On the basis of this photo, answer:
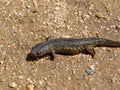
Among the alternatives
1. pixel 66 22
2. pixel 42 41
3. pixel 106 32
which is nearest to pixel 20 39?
pixel 42 41

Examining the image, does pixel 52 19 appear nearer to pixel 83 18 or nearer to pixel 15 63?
pixel 83 18

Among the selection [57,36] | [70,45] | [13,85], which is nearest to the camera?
[13,85]

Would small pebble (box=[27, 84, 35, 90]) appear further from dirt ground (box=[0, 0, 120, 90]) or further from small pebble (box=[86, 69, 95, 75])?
small pebble (box=[86, 69, 95, 75])

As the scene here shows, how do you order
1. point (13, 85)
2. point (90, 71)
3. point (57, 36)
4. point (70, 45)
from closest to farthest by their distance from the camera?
point (13, 85) < point (90, 71) < point (70, 45) < point (57, 36)

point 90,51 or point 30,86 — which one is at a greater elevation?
point 90,51

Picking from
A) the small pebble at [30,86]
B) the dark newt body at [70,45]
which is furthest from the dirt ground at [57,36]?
the dark newt body at [70,45]

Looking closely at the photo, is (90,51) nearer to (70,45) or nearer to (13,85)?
(70,45)

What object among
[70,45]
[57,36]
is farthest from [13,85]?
[57,36]
